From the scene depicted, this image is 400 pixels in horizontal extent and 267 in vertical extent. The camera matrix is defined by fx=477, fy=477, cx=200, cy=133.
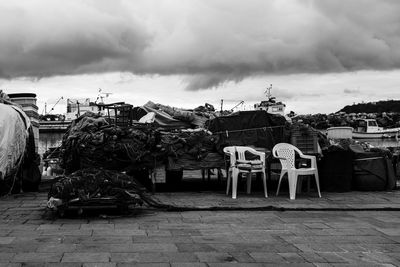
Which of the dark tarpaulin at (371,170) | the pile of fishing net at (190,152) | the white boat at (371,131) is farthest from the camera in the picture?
the white boat at (371,131)

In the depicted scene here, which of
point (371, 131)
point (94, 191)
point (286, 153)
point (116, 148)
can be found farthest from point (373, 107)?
point (94, 191)

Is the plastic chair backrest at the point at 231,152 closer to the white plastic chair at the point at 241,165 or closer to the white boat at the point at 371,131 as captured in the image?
the white plastic chair at the point at 241,165

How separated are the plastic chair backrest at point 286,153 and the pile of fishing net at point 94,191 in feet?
10.6

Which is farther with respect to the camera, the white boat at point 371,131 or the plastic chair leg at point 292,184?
the white boat at point 371,131

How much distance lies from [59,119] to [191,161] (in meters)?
23.3

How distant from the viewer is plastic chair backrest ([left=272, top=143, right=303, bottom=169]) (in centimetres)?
899

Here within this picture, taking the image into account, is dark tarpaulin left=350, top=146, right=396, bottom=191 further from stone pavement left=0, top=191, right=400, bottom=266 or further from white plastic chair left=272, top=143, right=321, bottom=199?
stone pavement left=0, top=191, right=400, bottom=266

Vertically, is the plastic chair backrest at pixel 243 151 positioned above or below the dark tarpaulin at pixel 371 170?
above

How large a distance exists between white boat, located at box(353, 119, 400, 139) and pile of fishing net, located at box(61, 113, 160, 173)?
2394 cm

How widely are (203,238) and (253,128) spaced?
5007 millimetres

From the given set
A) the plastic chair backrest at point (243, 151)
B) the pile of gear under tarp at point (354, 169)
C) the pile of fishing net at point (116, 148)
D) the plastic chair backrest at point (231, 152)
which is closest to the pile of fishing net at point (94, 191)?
the pile of fishing net at point (116, 148)

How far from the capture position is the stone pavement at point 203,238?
4.32m

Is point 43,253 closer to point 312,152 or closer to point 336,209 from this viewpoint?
point 336,209

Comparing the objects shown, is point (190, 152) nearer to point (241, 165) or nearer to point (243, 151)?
point (243, 151)
